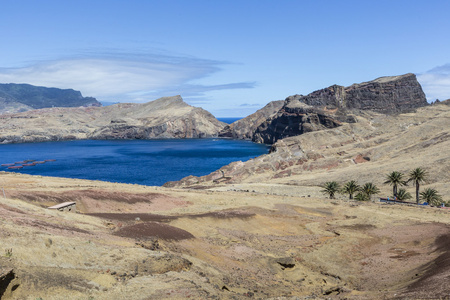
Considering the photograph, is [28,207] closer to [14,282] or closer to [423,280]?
[14,282]

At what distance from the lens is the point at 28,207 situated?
117 ft

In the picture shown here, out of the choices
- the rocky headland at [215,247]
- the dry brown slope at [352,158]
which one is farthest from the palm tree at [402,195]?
the dry brown slope at [352,158]

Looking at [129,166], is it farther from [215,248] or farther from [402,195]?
[215,248]

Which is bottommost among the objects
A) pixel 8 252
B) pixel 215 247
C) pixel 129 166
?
pixel 129 166

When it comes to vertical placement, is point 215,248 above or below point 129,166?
above

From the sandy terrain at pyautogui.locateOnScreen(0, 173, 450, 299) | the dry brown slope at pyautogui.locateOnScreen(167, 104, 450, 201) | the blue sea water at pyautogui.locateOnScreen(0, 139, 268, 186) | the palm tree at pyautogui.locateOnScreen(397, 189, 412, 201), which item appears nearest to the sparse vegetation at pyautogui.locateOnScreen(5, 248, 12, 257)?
the sandy terrain at pyautogui.locateOnScreen(0, 173, 450, 299)

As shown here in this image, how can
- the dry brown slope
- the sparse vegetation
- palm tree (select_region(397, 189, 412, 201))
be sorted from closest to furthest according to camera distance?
the sparse vegetation < palm tree (select_region(397, 189, 412, 201)) < the dry brown slope

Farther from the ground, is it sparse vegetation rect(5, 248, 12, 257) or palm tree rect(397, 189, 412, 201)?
sparse vegetation rect(5, 248, 12, 257)

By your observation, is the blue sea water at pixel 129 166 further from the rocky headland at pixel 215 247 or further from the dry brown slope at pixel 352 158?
the rocky headland at pixel 215 247

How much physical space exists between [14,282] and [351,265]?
2950cm

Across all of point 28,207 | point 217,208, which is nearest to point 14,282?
point 28,207

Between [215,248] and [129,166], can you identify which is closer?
[215,248]

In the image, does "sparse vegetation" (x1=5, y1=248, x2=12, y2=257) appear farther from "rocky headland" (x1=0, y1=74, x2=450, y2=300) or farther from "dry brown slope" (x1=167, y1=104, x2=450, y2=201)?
"dry brown slope" (x1=167, y1=104, x2=450, y2=201)

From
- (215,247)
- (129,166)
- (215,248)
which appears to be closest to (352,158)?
(129,166)
